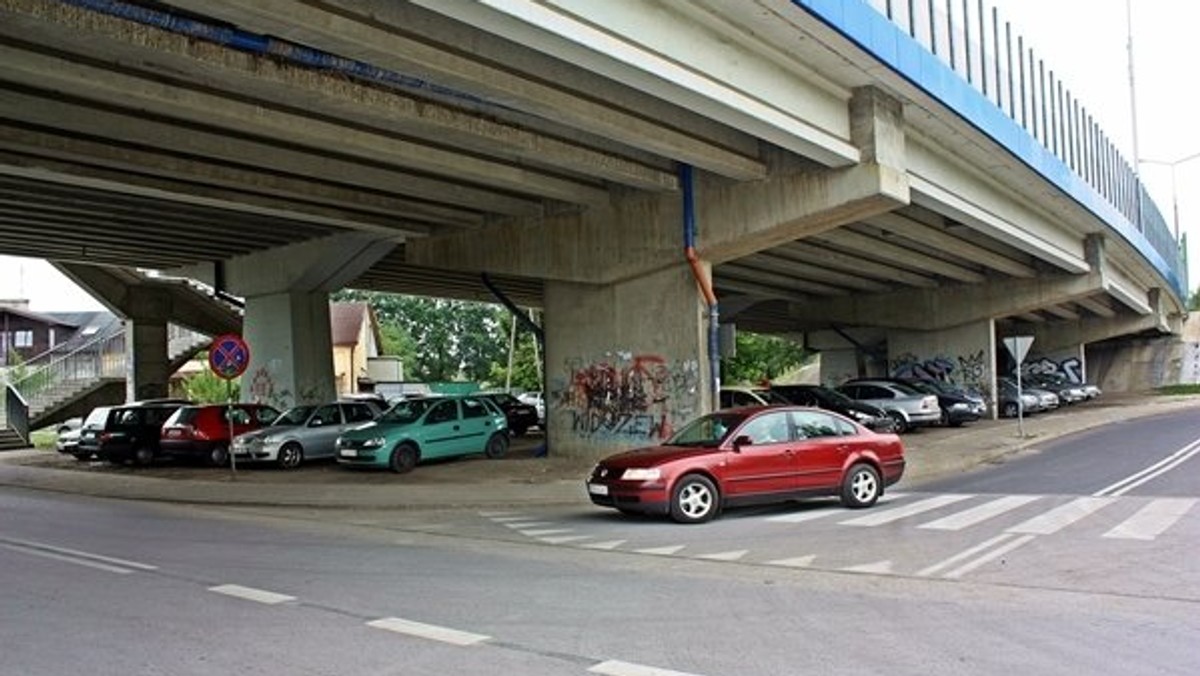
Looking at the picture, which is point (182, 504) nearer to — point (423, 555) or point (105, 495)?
point (105, 495)

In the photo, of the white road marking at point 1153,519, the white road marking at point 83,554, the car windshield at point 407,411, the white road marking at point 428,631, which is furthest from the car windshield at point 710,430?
the car windshield at point 407,411

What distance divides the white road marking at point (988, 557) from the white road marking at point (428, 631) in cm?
424

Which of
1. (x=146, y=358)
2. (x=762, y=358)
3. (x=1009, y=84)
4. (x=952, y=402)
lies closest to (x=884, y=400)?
(x=952, y=402)

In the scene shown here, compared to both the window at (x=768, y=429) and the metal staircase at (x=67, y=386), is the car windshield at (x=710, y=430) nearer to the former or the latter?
the window at (x=768, y=429)

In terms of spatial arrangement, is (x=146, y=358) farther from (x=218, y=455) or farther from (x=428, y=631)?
(x=428, y=631)

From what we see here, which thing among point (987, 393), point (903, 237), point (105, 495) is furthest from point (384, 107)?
point (987, 393)

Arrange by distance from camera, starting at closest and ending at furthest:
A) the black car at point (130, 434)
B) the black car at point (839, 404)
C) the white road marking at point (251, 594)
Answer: the white road marking at point (251, 594), the black car at point (130, 434), the black car at point (839, 404)

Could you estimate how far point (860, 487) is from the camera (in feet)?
44.4

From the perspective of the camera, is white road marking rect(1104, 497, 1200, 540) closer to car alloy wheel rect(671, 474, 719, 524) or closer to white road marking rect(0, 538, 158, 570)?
car alloy wheel rect(671, 474, 719, 524)

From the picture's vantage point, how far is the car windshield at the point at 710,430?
42.7 ft

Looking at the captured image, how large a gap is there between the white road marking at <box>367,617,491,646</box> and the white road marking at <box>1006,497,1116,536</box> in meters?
6.78

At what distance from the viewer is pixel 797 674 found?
18.5ft

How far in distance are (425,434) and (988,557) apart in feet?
45.3

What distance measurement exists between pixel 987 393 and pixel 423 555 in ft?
107
